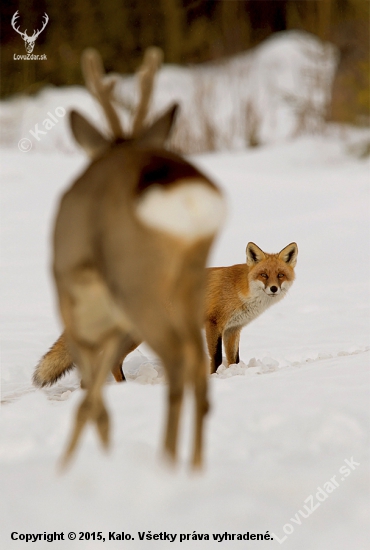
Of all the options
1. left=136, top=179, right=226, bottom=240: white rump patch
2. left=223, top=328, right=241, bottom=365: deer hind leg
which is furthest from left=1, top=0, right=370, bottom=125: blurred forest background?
left=136, top=179, right=226, bottom=240: white rump patch

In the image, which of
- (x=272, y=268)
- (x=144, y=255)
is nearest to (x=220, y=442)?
(x=144, y=255)

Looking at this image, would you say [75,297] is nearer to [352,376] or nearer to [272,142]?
[352,376]

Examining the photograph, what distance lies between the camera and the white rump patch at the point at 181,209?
1.83m

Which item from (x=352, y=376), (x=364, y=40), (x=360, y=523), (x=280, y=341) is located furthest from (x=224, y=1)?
(x=360, y=523)

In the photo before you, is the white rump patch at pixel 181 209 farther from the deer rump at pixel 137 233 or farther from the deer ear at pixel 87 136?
the deer ear at pixel 87 136

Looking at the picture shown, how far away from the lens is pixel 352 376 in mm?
3836

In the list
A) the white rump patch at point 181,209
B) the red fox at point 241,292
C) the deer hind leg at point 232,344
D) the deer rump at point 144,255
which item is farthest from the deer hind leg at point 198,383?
the deer hind leg at point 232,344

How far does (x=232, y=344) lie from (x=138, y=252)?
4064mm

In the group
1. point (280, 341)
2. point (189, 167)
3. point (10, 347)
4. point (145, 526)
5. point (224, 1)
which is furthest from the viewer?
point (224, 1)

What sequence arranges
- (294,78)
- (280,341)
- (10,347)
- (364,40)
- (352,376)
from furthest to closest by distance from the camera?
1. (294,78)
2. (364,40)
3. (280,341)
4. (10,347)
5. (352,376)

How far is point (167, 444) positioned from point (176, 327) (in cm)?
35

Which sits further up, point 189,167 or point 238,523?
point 189,167

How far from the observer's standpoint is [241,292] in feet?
18.2

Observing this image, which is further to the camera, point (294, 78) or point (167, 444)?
point (294, 78)
